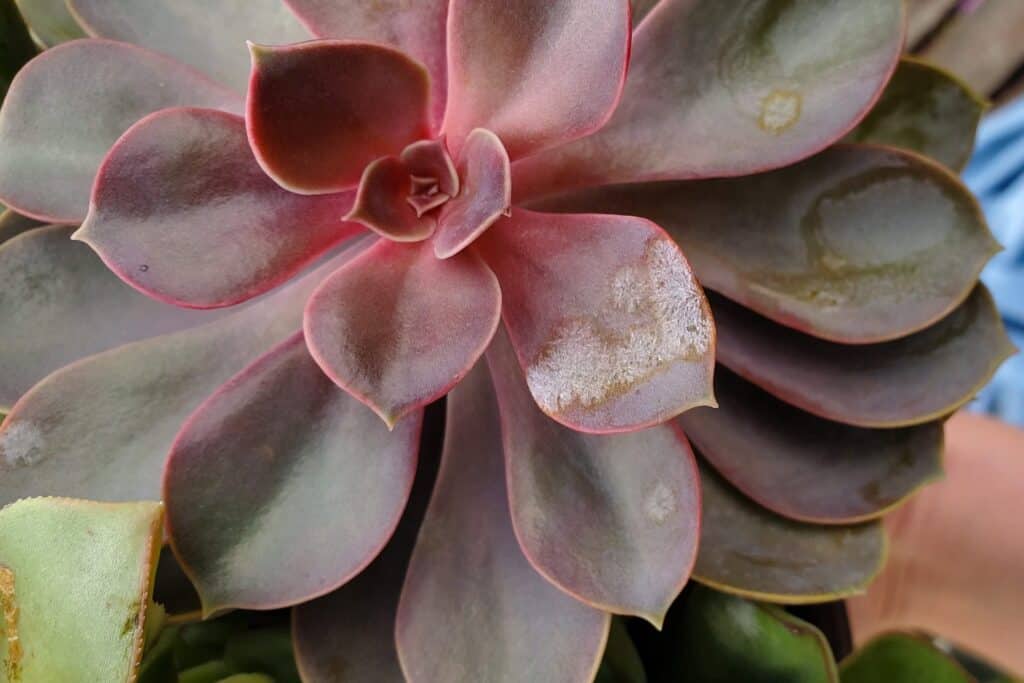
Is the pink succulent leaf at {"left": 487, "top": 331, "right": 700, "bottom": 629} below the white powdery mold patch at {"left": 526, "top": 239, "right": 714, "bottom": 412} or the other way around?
below

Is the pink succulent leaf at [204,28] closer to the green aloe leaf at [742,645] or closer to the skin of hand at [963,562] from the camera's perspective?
the green aloe leaf at [742,645]

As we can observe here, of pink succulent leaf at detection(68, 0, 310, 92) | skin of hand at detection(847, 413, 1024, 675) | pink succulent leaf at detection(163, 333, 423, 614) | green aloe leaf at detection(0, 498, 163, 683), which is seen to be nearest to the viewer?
green aloe leaf at detection(0, 498, 163, 683)

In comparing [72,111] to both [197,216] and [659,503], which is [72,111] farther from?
[659,503]

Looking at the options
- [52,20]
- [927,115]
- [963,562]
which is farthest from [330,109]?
[963,562]

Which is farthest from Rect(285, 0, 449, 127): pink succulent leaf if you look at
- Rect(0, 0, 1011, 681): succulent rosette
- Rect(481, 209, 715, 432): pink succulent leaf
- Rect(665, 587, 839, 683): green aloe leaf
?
Rect(665, 587, 839, 683): green aloe leaf

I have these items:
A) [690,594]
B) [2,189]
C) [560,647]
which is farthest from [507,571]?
[2,189]

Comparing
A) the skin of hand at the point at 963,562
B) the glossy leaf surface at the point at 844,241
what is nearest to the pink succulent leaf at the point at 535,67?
the glossy leaf surface at the point at 844,241

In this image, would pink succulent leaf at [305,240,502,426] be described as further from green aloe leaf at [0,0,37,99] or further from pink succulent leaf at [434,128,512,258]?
green aloe leaf at [0,0,37,99]
